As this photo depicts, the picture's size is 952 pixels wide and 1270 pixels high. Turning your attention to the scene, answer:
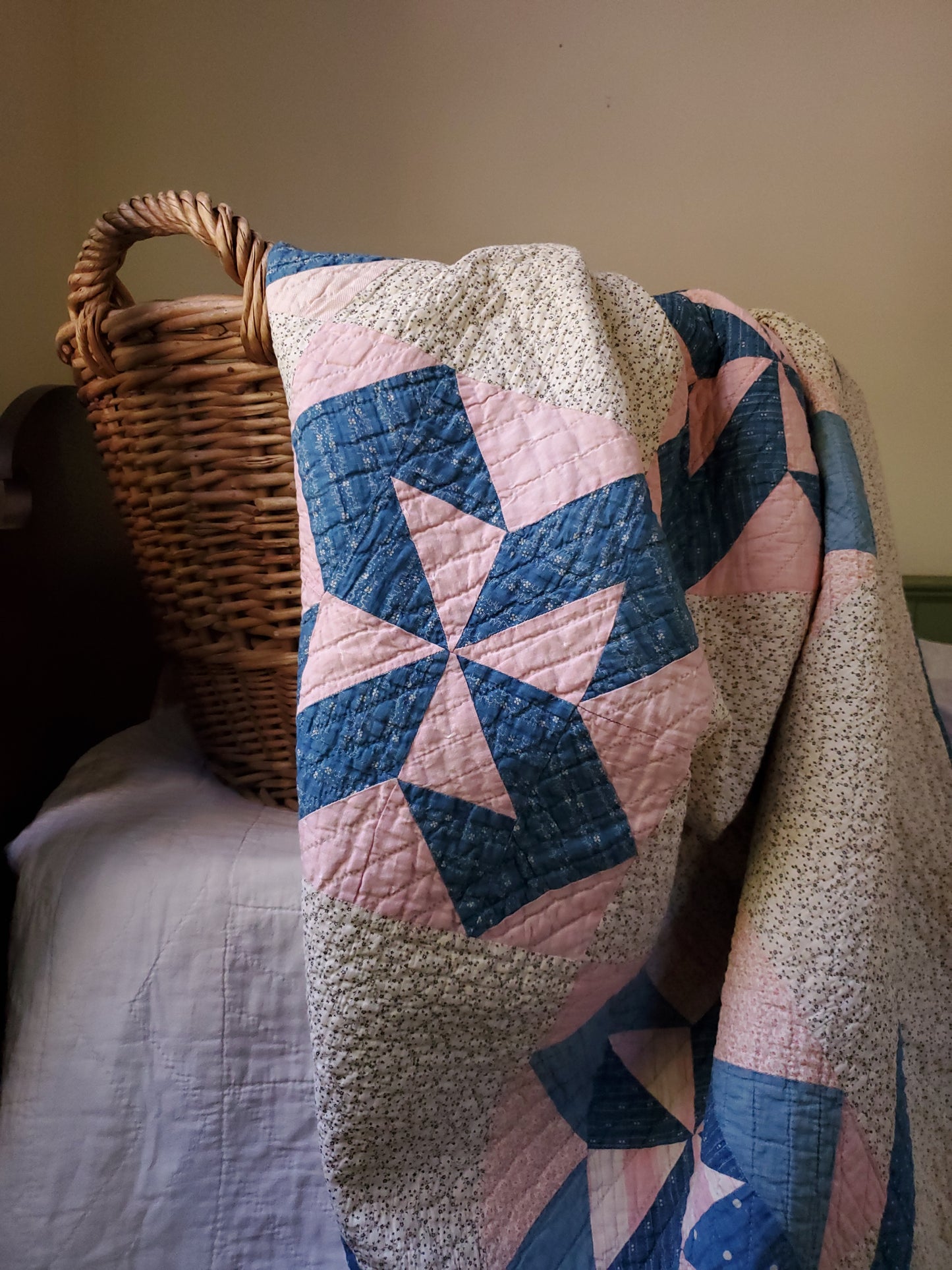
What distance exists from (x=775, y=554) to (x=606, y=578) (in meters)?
0.15

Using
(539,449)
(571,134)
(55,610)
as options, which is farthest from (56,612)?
(571,134)

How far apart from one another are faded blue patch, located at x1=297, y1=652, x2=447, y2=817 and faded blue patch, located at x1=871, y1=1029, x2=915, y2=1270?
1.01ft

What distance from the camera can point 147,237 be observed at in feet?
1.60

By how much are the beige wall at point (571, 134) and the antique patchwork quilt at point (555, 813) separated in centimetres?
85

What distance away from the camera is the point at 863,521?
473mm

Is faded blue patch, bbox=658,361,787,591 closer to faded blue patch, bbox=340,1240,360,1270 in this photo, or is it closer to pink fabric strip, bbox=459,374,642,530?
pink fabric strip, bbox=459,374,642,530

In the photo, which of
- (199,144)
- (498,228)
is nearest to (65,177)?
(199,144)

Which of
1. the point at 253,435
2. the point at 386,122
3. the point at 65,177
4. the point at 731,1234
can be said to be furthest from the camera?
the point at 386,122

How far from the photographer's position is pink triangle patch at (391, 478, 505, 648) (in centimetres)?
37

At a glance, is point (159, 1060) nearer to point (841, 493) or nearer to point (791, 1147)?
point (791, 1147)

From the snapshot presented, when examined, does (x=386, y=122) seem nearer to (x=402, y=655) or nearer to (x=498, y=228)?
(x=498, y=228)

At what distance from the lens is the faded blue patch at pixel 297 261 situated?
1.37 feet

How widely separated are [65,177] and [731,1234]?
131 centimetres

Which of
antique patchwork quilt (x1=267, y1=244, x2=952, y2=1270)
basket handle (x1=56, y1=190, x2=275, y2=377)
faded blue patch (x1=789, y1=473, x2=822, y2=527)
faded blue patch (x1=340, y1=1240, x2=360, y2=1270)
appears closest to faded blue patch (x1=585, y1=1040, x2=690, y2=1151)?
antique patchwork quilt (x1=267, y1=244, x2=952, y2=1270)
